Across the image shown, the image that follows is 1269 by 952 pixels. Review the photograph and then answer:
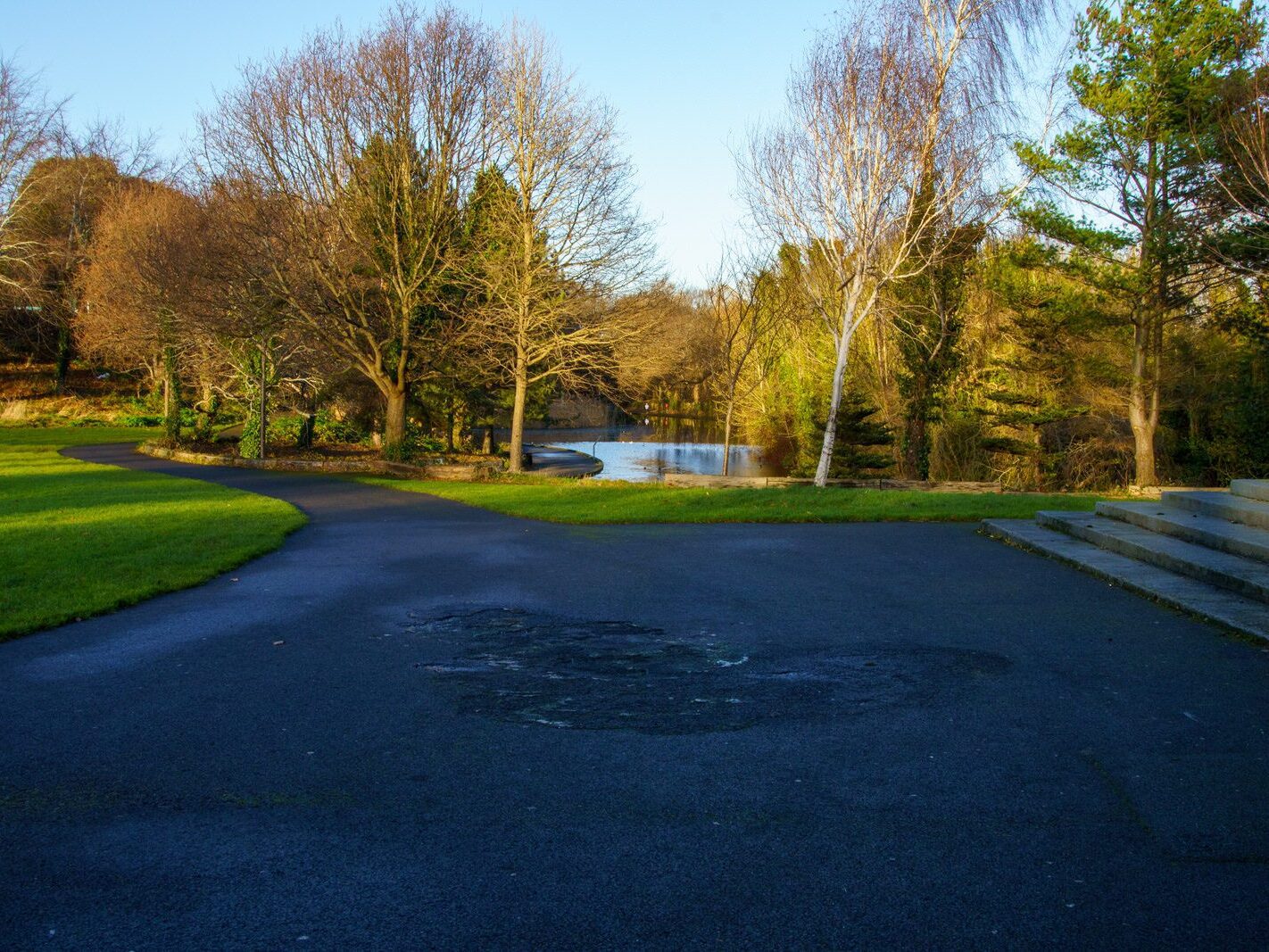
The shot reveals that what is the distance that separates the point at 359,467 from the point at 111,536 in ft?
43.3

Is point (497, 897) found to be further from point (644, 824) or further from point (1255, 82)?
point (1255, 82)

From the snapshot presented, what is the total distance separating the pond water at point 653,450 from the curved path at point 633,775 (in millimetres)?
15235

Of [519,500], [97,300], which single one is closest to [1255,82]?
[519,500]

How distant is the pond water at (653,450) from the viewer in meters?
36.4

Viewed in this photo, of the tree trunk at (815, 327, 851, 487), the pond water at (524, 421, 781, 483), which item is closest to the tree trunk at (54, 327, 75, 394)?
the pond water at (524, 421, 781, 483)

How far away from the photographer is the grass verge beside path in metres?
15.5

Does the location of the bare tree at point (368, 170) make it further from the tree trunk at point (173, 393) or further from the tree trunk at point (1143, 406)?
the tree trunk at point (1143, 406)

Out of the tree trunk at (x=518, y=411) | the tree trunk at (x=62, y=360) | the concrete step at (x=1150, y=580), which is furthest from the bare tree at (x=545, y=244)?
the tree trunk at (x=62, y=360)

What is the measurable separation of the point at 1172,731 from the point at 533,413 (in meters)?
31.0

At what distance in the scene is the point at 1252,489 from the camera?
11.8 m

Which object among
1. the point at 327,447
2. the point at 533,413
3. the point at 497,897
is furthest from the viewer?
the point at 533,413

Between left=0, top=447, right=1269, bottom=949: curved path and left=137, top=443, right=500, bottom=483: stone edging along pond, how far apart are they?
1562cm

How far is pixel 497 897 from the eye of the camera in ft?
11.1

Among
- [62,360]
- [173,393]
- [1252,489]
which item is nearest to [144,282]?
[173,393]
